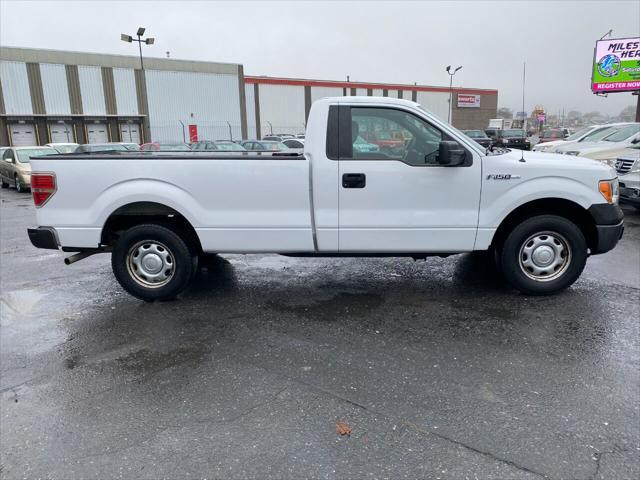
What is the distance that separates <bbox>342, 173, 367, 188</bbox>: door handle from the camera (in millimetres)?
4961

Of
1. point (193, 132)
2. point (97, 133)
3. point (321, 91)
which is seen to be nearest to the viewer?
point (193, 132)

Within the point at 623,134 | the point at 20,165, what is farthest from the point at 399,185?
the point at 20,165

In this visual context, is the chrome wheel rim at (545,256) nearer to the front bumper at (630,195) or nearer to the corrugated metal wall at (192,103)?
the front bumper at (630,195)

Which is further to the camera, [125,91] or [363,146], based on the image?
[125,91]

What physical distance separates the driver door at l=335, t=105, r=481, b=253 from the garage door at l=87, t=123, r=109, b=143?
132ft

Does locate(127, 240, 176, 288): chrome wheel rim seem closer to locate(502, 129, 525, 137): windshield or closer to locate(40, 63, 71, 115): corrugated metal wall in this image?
locate(502, 129, 525, 137): windshield

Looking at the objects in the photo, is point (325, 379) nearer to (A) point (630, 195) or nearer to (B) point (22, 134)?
(A) point (630, 195)

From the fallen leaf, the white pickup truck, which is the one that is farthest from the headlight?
the fallen leaf

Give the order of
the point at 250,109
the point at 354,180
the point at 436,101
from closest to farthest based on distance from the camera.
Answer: the point at 354,180
the point at 250,109
the point at 436,101

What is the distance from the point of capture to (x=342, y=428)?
308 cm

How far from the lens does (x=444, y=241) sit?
5.13 meters

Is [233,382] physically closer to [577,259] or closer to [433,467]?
[433,467]

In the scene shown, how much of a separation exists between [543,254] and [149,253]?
4171mm

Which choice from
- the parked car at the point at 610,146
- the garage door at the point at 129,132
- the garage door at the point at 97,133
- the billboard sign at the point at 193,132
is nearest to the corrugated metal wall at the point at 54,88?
the garage door at the point at 97,133
